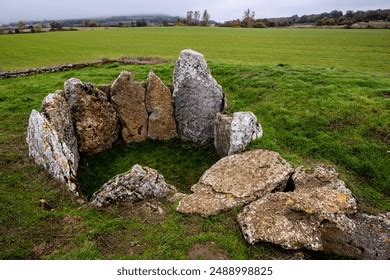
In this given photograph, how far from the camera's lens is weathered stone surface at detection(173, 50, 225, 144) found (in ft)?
54.6

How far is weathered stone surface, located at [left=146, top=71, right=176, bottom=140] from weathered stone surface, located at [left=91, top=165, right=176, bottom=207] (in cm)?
557

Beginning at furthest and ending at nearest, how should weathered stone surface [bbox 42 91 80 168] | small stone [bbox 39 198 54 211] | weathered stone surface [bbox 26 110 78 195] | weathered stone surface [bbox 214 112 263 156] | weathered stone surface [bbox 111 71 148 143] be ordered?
weathered stone surface [bbox 111 71 148 143]
weathered stone surface [bbox 214 112 263 156]
weathered stone surface [bbox 42 91 80 168]
weathered stone surface [bbox 26 110 78 195]
small stone [bbox 39 198 54 211]

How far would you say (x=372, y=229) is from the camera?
9.70 m

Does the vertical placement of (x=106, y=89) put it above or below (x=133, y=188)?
above

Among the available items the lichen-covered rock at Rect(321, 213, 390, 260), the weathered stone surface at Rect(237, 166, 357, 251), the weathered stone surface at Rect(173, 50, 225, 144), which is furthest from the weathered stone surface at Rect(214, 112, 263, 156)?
the lichen-covered rock at Rect(321, 213, 390, 260)

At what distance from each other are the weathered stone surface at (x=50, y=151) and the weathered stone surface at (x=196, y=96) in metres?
5.55

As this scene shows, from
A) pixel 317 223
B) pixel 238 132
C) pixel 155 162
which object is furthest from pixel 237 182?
pixel 155 162

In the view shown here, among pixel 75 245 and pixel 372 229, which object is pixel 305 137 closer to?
pixel 372 229

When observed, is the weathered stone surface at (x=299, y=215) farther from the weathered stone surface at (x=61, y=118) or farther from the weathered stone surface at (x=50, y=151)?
the weathered stone surface at (x=61, y=118)

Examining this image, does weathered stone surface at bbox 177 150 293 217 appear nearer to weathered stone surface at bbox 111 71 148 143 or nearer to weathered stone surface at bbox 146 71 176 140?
weathered stone surface at bbox 146 71 176 140

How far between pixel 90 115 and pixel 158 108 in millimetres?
2911

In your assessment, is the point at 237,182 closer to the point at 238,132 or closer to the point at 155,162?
the point at 238,132

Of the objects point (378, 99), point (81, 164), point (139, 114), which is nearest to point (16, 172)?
point (81, 164)

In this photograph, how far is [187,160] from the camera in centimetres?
1569
